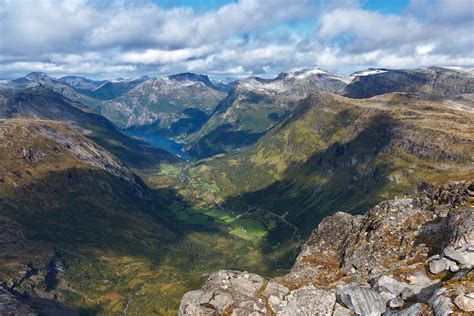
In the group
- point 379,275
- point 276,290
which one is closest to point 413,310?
point 379,275

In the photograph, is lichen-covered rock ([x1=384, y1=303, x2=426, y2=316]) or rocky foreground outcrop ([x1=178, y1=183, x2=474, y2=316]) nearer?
lichen-covered rock ([x1=384, y1=303, x2=426, y2=316])

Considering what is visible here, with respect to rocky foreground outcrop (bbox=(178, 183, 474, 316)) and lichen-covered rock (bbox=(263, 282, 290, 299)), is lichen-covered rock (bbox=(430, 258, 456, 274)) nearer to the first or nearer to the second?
rocky foreground outcrop (bbox=(178, 183, 474, 316))

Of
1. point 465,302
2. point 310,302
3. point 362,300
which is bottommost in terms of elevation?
point 310,302

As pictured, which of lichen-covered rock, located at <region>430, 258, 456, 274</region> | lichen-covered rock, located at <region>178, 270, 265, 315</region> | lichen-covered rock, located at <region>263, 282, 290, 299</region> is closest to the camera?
lichen-covered rock, located at <region>430, 258, 456, 274</region>

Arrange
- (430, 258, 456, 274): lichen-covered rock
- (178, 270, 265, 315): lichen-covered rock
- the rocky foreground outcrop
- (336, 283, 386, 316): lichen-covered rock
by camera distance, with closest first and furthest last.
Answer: the rocky foreground outcrop → (336, 283, 386, 316): lichen-covered rock → (430, 258, 456, 274): lichen-covered rock → (178, 270, 265, 315): lichen-covered rock

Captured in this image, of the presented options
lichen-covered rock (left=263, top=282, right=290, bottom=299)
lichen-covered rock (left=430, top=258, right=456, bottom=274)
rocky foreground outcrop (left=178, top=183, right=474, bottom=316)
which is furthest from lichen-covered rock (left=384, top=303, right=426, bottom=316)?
lichen-covered rock (left=263, top=282, right=290, bottom=299)

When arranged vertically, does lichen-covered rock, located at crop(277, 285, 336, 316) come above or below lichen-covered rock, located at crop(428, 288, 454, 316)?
below

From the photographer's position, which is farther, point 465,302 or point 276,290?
point 276,290

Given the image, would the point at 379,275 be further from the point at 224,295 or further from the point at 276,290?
the point at 224,295
